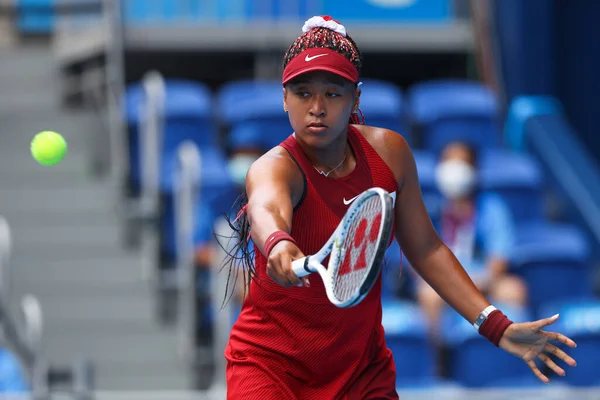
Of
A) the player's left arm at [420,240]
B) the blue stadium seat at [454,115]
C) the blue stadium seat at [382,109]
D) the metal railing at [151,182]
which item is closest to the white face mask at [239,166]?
the metal railing at [151,182]

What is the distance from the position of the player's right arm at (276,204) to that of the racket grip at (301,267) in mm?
15

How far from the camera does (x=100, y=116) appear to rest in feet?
30.0

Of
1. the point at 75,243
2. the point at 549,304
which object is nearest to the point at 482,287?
the point at 549,304

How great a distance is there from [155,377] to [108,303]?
2.34ft

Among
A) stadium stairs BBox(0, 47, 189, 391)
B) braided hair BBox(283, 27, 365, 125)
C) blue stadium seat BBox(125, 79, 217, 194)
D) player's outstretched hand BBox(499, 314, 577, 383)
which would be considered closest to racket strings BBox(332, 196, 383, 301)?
braided hair BBox(283, 27, 365, 125)

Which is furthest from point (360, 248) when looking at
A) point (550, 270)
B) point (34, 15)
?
point (34, 15)

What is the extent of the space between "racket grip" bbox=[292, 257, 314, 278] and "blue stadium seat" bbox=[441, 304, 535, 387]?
4214 millimetres

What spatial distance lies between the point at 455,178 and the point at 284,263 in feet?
17.1

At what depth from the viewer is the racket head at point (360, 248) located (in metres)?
2.55

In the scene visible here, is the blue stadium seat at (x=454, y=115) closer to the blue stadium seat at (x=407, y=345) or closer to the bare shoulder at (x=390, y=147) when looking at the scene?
the blue stadium seat at (x=407, y=345)

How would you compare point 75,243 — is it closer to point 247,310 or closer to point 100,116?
point 100,116

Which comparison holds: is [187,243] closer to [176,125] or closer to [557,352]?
[176,125]

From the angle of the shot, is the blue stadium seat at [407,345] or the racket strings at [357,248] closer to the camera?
the racket strings at [357,248]

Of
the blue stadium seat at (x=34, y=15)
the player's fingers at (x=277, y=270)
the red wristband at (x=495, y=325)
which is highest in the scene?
the blue stadium seat at (x=34, y=15)
